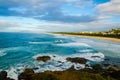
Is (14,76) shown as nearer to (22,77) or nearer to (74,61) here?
(22,77)

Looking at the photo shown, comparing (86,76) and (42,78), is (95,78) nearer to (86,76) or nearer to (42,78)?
(86,76)

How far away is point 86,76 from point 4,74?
9691 mm

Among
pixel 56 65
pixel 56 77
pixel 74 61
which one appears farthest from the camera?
pixel 74 61

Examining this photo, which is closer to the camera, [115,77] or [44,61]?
[115,77]

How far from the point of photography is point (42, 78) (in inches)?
779

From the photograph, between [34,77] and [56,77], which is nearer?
[56,77]

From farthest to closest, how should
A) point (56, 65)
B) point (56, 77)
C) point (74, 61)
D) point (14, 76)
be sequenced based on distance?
point (74, 61), point (56, 65), point (14, 76), point (56, 77)

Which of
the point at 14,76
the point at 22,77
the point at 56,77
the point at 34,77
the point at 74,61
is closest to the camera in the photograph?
the point at 56,77

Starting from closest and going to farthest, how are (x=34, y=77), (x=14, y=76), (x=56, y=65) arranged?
1. (x=34, y=77)
2. (x=14, y=76)
3. (x=56, y=65)

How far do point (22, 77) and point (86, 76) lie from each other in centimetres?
717

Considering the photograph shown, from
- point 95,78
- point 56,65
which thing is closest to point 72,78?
point 95,78

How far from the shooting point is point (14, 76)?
24734 mm

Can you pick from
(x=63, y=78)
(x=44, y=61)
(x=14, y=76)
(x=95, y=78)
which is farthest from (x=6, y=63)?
(x=95, y=78)

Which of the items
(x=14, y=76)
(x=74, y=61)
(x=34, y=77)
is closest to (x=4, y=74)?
(x=14, y=76)
